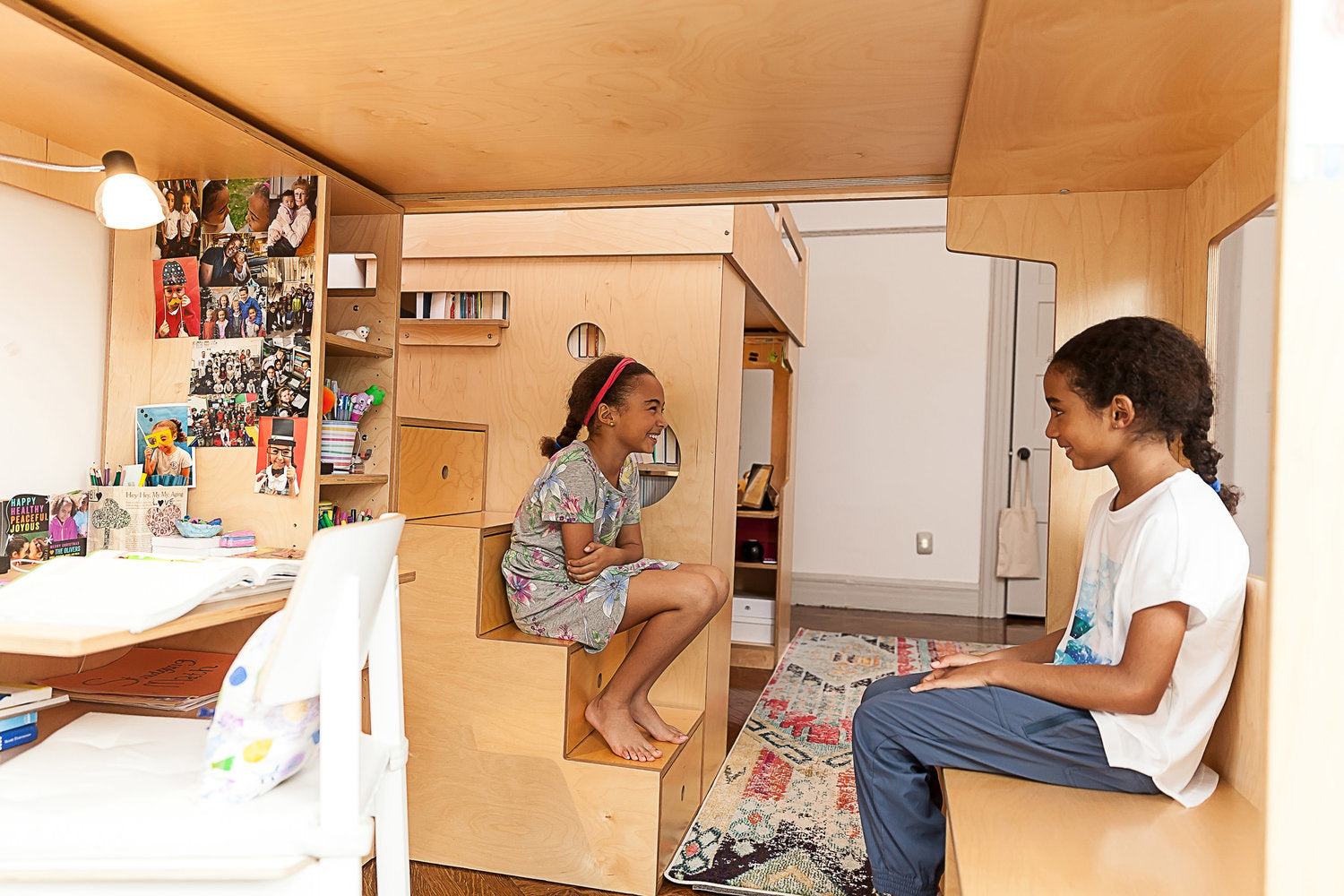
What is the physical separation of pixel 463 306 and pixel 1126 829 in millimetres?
2271

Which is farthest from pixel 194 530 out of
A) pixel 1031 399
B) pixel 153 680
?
pixel 1031 399

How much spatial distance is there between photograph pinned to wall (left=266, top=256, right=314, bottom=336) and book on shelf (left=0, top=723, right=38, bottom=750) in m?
0.84

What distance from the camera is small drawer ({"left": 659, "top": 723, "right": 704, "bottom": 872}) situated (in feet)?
6.95

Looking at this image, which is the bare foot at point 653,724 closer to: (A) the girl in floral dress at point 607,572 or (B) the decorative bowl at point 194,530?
(A) the girl in floral dress at point 607,572

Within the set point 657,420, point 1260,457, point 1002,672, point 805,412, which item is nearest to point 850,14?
point 1002,672

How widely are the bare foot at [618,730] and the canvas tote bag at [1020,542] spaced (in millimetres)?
3844

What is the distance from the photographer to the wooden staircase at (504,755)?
2100mm

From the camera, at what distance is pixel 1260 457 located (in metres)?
2.88

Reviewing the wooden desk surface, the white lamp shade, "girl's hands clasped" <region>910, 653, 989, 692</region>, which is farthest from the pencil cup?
"girl's hands clasped" <region>910, 653, 989, 692</region>

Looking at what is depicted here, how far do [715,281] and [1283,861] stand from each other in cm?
215

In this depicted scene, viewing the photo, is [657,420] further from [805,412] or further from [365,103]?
[805,412]

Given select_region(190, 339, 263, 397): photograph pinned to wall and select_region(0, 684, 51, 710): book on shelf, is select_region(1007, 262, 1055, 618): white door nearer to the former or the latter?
select_region(190, 339, 263, 397): photograph pinned to wall

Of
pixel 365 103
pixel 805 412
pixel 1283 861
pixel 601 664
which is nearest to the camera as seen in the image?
pixel 1283 861

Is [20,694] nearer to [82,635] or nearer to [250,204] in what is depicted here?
[82,635]
